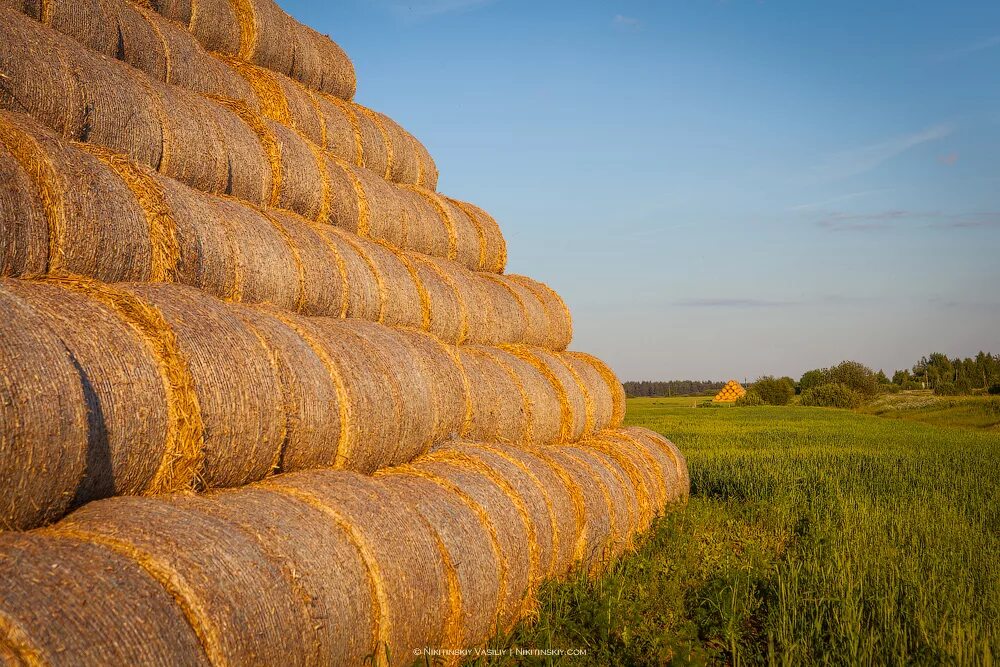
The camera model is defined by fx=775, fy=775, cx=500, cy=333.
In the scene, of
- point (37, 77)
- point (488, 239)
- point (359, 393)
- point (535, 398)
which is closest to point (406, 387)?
point (359, 393)

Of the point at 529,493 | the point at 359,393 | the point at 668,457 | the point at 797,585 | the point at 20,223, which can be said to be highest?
the point at 20,223

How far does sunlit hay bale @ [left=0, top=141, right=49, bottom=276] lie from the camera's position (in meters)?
3.54

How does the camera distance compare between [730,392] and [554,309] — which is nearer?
[554,309]

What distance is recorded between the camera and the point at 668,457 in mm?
9969

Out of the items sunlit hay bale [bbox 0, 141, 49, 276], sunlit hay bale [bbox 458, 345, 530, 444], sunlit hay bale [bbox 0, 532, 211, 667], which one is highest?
sunlit hay bale [bbox 0, 141, 49, 276]

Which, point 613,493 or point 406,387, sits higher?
point 406,387

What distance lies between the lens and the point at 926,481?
1263 centimetres

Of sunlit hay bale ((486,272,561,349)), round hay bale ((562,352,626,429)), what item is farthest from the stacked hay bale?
round hay bale ((562,352,626,429))

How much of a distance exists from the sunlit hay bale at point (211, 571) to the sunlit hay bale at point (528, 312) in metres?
5.58

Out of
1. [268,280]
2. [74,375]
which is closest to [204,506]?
[74,375]

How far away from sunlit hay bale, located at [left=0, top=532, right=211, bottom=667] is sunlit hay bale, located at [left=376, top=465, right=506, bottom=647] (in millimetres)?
1941

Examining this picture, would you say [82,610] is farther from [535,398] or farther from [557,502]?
[535,398]

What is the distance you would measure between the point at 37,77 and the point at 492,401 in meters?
4.05

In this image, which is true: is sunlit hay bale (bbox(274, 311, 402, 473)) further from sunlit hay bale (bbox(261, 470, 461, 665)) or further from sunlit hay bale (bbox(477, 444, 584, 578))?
sunlit hay bale (bbox(477, 444, 584, 578))
